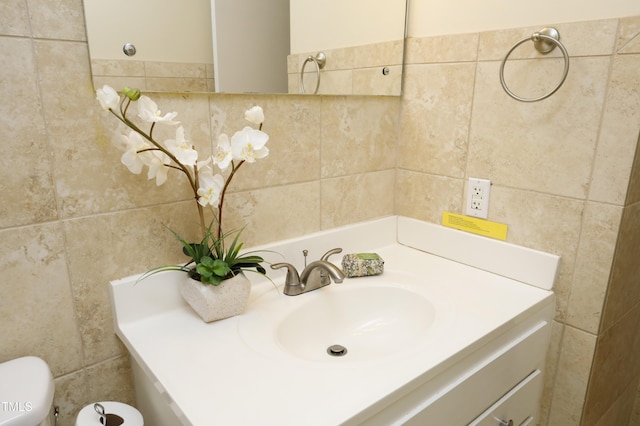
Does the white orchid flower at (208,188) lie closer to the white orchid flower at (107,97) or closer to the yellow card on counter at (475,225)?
the white orchid flower at (107,97)

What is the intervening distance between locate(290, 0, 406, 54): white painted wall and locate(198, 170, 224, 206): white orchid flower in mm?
443

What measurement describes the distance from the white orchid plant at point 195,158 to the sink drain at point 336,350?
0.27 m

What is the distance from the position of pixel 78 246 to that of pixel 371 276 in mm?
720

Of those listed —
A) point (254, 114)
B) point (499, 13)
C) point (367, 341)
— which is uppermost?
point (499, 13)

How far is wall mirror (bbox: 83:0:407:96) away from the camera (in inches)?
33.0

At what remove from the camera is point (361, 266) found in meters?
1.17

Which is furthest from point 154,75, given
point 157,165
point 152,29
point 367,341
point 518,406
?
point 518,406

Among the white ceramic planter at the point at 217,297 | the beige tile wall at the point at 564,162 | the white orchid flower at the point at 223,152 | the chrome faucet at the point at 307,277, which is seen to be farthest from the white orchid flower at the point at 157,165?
the beige tile wall at the point at 564,162

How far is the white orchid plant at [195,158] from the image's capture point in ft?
2.61

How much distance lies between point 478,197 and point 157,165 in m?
0.85

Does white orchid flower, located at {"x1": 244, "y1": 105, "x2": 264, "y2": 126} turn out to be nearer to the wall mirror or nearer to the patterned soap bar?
the wall mirror

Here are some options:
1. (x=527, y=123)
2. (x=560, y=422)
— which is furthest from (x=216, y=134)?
(x=560, y=422)

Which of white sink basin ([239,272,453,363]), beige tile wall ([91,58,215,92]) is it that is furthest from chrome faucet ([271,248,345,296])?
beige tile wall ([91,58,215,92])

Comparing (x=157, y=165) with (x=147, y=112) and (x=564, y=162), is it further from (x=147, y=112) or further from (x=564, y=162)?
(x=564, y=162)
